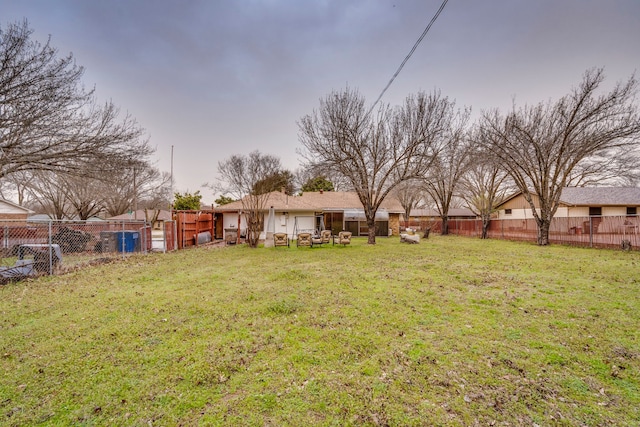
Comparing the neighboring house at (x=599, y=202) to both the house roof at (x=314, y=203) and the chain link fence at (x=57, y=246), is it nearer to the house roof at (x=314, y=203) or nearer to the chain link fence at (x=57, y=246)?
the house roof at (x=314, y=203)

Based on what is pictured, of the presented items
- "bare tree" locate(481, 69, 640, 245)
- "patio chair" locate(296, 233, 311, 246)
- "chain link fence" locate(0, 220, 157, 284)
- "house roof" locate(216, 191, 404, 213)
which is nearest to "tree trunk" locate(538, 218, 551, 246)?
"bare tree" locate(481, 69, 640, 245)

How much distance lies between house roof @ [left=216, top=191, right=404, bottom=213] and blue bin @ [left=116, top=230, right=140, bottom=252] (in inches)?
292

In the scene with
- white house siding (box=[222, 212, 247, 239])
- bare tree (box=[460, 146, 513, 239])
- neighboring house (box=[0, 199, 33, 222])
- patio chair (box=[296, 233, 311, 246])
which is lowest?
patio chair (box=[296, 233, 311, 246])

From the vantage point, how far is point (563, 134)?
15727 millimetres

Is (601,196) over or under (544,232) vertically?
over

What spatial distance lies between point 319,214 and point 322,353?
19555 mm

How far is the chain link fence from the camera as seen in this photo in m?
8.28

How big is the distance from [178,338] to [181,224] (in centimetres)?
1325

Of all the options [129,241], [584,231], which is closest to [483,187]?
[584,231]

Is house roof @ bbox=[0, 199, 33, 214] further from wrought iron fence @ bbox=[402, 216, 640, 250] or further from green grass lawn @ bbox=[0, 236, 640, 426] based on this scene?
wrought iron fence @ bbox=[402, 216, 640, 250]

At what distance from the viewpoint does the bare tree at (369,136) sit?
15.8 meters

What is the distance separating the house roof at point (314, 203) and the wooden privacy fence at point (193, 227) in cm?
158

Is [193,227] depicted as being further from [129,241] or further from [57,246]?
[57,246]

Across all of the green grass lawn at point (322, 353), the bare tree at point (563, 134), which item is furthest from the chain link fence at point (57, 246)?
the bare tree at point (563, 134)
